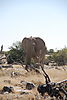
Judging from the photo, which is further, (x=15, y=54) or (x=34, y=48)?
(x=15, y=54)

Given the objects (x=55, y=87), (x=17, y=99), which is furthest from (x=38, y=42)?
(x=17, y=99)

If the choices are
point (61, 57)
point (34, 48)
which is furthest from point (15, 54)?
point (34, 48)

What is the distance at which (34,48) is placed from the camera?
16312 mm

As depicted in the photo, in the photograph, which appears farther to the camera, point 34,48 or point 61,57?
point 61,57

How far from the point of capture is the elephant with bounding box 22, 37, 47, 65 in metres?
16.1

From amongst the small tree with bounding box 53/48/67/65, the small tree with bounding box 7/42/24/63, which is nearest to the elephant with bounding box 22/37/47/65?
the small tree with bounding box 7/42/24/63

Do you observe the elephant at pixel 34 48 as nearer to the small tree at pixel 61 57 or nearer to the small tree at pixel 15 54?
the small tree at pixel 15 54

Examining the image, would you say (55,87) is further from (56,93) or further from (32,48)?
(32,48)

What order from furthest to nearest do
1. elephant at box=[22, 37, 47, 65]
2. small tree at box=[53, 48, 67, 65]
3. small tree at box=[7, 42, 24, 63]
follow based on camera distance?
small tree at box=[53, 48, 67, 65] < small tree at box=[7, 42, 24, 63] < elephant at box=[22, 37, 47, 65]

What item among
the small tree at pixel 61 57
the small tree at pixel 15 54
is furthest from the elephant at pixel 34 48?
the small tree at pixel 61 57

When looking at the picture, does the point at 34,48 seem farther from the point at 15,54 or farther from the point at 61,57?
the point at 61,57

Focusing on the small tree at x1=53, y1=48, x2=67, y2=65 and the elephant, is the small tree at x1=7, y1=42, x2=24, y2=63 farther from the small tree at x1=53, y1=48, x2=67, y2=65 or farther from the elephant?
the elephant

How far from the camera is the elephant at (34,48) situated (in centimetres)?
1609

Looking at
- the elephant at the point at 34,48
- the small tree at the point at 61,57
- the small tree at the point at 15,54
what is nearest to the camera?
the elephant at the point at 34,48
